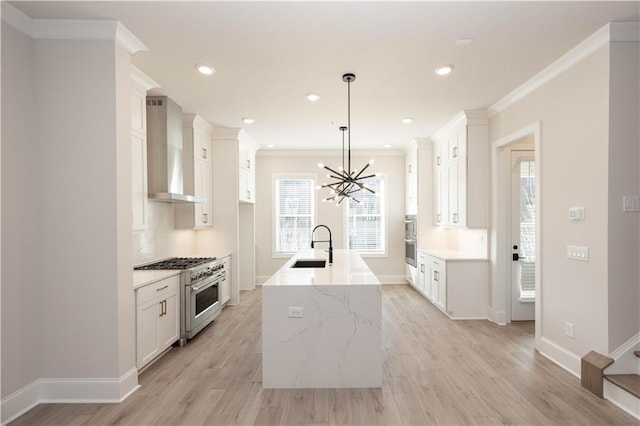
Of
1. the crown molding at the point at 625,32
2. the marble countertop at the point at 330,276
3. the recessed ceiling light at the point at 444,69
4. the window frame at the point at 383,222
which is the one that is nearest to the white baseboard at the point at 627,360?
the marble countertop at the point at 330,276

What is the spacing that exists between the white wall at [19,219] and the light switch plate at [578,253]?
14.3 ft

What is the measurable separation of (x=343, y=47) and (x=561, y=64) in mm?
2027

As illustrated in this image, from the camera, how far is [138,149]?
3.42 meters

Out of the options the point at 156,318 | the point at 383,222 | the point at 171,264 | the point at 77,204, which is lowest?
the point at 156,318

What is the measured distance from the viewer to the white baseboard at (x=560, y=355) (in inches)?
116

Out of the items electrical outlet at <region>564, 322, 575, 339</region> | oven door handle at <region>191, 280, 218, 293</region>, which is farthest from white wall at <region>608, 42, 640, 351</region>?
oven door handle at <region>191, 280, 218, 293</region>

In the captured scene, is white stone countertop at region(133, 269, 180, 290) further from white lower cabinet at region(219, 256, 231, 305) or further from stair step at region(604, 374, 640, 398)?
stair step at region(604, 374, 640, 398)

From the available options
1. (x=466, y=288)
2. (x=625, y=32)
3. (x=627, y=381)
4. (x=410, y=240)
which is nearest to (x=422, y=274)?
(x=410, y=240)

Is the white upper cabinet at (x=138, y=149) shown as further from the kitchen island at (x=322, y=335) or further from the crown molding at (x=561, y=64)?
the crown molding at (x=561, y=64)

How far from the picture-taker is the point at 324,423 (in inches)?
90.4

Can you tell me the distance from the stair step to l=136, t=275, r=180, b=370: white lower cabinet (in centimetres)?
380

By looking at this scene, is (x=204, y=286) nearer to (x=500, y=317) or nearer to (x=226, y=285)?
(x=226, y=285)

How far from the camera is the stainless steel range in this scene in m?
3.79

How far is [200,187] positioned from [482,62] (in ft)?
12.8
